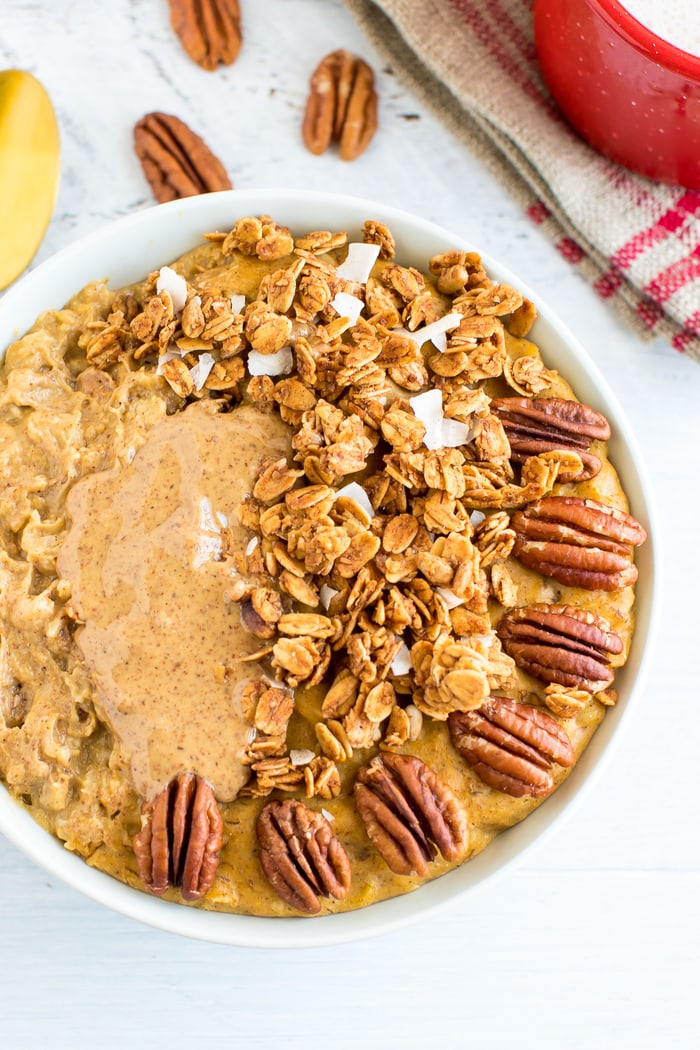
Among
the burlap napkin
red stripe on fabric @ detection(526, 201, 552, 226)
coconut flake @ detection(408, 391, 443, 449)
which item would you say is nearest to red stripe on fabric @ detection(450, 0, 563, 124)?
the burlap napkin

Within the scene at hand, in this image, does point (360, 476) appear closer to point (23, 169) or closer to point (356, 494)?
point (356, 494)

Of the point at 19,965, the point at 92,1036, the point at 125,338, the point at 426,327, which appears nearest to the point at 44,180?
the point at 125,338

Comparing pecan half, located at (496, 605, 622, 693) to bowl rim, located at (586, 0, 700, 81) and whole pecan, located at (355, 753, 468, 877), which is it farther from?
bowl rim, located at (586, 0, 700, 81)

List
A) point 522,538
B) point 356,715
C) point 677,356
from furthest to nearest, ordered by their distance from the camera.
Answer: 1. point 677,356
2. point 522,538
3. point 356,715

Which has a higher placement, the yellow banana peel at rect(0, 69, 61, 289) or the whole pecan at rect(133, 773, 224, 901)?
the yellow banana peel at rect(0, 69, 61, 289)

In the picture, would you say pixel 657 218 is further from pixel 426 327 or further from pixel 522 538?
pixel 522 538

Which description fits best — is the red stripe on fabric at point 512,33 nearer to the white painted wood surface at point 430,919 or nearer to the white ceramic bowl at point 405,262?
the white painted wood surface at point 430,919

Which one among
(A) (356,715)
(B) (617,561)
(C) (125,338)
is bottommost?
(A) (356,715)
